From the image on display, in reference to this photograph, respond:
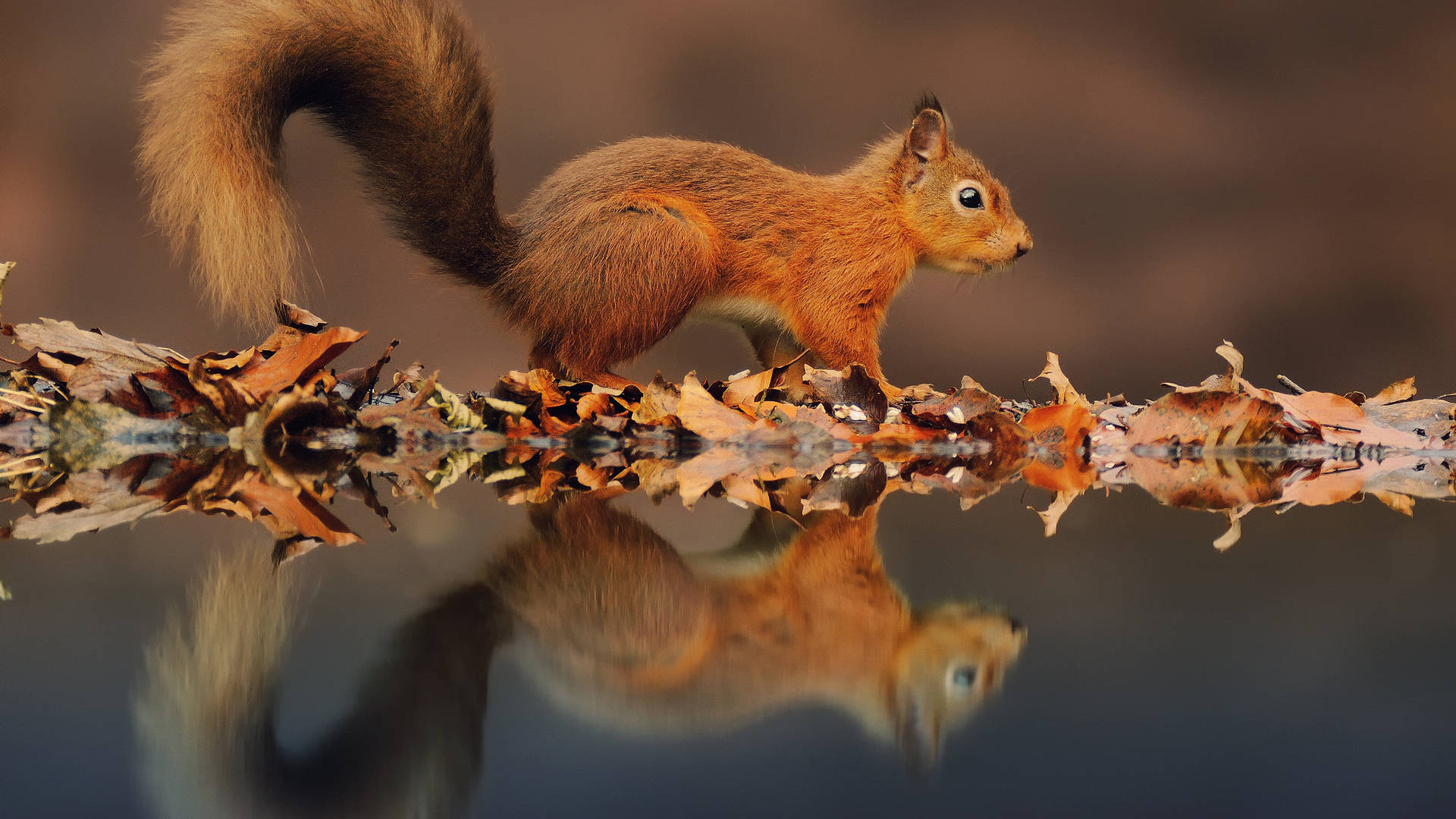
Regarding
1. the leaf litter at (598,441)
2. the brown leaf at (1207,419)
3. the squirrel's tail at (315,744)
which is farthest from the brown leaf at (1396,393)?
the squirrel's tail at (315,744)

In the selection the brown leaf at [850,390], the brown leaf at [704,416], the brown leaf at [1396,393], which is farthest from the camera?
the brown leaf at [1396,393]

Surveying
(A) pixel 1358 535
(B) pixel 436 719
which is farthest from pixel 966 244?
(B) pixel 436 719

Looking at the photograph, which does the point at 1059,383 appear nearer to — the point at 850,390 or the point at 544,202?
the point at 850,390

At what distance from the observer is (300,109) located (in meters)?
1.75

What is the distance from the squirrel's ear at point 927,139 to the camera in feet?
6.89

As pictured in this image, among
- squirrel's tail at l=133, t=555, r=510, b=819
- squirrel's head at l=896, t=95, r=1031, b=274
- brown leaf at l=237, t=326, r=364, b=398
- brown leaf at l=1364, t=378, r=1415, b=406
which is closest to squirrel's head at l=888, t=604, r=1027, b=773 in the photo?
squirrel's tail at l=133, t=555, r=510, b=819

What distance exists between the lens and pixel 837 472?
127 centimetres

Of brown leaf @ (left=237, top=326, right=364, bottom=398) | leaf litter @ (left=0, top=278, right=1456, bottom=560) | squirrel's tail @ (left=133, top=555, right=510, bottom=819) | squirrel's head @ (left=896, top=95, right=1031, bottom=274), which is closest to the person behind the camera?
squirrel's tail @ (left=133, top=555, right=510, bottom=819)

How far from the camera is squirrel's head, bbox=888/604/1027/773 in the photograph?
1.21 ft

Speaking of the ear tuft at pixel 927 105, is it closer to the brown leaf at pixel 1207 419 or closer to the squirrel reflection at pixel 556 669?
the brown leaf at pixel 1207 419

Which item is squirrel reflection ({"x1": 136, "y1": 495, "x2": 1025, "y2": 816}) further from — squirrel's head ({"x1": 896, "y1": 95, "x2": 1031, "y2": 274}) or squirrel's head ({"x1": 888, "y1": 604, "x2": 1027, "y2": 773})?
squirrel's head ({"x1": 896, "y1": 95, "x2": 1031, "y2": 274})

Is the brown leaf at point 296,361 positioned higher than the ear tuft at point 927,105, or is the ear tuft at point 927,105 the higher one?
the ear tuft at point 927,105

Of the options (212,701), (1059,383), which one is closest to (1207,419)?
(1059,383)

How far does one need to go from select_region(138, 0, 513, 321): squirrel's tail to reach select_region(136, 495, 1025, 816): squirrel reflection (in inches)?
43.1
